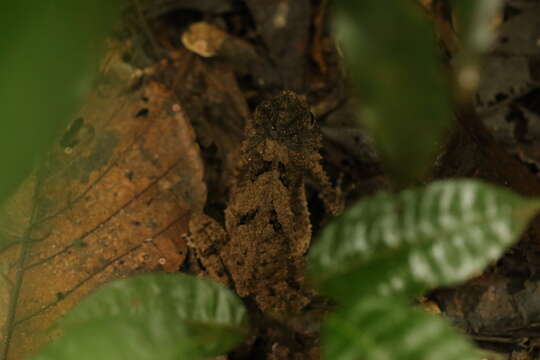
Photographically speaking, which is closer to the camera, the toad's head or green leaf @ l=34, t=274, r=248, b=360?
green leaf @ l=34, t=274, r=248, b=360

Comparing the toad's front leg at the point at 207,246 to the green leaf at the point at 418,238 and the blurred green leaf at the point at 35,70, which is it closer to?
the green leaf at the point at 418,238

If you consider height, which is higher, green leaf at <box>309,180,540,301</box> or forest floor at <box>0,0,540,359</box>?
green leaf at <box>309,180,540,301</box>

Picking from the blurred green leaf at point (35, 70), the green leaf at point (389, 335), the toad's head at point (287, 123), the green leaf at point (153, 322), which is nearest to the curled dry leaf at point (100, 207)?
the toad's head at point (287, 123)

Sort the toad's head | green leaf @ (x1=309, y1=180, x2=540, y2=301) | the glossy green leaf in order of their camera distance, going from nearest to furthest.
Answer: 1. the glossy green leaf
2. green leaf @ (x1=309, y1=180, x2=540, y2=301)
3. the toad's head

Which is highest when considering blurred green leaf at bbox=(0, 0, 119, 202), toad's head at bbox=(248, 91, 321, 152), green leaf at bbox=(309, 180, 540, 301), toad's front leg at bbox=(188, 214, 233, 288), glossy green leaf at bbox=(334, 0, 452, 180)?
blurred green leaf at bbox=(0, 0, 119, 202)

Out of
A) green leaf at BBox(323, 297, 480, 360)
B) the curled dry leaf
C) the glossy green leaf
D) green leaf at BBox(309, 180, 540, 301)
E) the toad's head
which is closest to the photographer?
the glossy green leaf

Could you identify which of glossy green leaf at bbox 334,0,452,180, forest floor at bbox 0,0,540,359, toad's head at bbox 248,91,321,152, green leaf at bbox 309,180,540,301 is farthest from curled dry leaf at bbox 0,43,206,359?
glossy green leaf at bbox 334,0,452,180

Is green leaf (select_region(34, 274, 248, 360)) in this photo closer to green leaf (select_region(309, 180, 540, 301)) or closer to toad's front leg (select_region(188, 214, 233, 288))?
green leaf (select_region(309, 180, 540, 301))
